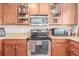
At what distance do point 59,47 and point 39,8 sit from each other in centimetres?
134

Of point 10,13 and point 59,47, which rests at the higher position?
point 10,13

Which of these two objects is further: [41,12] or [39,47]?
[41,12]

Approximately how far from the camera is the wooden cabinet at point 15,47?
16.7ft

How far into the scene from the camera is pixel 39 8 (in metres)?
5.60

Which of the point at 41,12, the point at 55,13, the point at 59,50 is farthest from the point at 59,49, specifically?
the point at 41,12

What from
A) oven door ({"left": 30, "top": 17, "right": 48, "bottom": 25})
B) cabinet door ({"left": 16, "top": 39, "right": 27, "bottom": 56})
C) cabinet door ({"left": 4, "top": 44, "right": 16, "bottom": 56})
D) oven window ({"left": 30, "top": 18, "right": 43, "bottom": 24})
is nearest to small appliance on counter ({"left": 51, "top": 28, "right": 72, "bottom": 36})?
oven door ({"left": 30, "top": 17, "right": 48, "bottom": 25})

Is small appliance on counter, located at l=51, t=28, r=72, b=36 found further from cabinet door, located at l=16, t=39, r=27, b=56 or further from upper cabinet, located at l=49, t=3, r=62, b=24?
cabinet door, located at l=16, t=39, r=27, b=56

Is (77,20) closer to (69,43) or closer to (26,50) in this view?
(69,43)

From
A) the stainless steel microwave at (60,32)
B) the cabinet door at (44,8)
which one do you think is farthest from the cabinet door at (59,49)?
the cabinet door at (44,8)

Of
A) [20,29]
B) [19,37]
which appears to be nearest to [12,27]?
[20,29]

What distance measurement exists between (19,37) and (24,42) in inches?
7.8

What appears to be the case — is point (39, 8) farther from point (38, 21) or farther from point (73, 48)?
point (73, 48)

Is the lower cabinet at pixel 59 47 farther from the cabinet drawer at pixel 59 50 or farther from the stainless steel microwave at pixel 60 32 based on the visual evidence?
the stainless steel microwave at pixel 60 32

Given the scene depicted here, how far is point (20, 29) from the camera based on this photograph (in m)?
5.82
